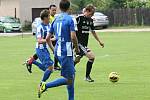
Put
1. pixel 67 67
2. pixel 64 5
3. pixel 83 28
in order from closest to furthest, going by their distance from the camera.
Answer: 1. pixel 64 5
2. pixel 67 67
3. pixel 83 28

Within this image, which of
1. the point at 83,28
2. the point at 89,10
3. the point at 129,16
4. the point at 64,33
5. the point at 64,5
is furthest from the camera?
the point at 129,16

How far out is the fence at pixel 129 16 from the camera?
57.9m

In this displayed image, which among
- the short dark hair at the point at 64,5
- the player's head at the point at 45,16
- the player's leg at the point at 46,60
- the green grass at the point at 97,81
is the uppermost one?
the short dark hair at the point at 64,5

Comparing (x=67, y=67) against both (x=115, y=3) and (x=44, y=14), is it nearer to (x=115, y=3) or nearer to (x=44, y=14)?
(x=44, y=14)

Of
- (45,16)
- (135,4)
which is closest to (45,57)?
(45,16)

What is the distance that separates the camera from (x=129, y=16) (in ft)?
192

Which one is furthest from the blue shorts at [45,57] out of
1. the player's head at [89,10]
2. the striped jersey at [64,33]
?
the striped jersey at [64,33]

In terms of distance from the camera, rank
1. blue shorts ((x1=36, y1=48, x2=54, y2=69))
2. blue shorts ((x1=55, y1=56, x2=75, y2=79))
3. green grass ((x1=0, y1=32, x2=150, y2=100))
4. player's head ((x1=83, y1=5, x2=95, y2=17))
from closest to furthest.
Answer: blue shorts ((x1=55, y1=56, x2=75, y2=79)) < green grass ((x1=0, y1=32, x2=150, y2=100)) < blue shorts ((x1=36, y1=48, x2=54, y2=69)) < player's head ((x1=83, y1=5, x2=95, y2=17))

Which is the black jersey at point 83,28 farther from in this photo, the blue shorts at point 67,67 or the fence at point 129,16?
the fence at point 129,16

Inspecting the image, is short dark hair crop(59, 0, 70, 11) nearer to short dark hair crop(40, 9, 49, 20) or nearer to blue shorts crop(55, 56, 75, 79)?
blue shorts crop(55, 56, 75, 79)

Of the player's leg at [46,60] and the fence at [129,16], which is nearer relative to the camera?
the player's leg at [46,60]

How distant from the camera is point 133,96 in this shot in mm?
12398

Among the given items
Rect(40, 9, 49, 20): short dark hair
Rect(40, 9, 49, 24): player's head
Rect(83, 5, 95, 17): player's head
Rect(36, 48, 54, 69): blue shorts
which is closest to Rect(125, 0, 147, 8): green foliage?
Rect(83, 5, 95, 17): player's head

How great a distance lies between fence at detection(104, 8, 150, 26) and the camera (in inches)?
2281
